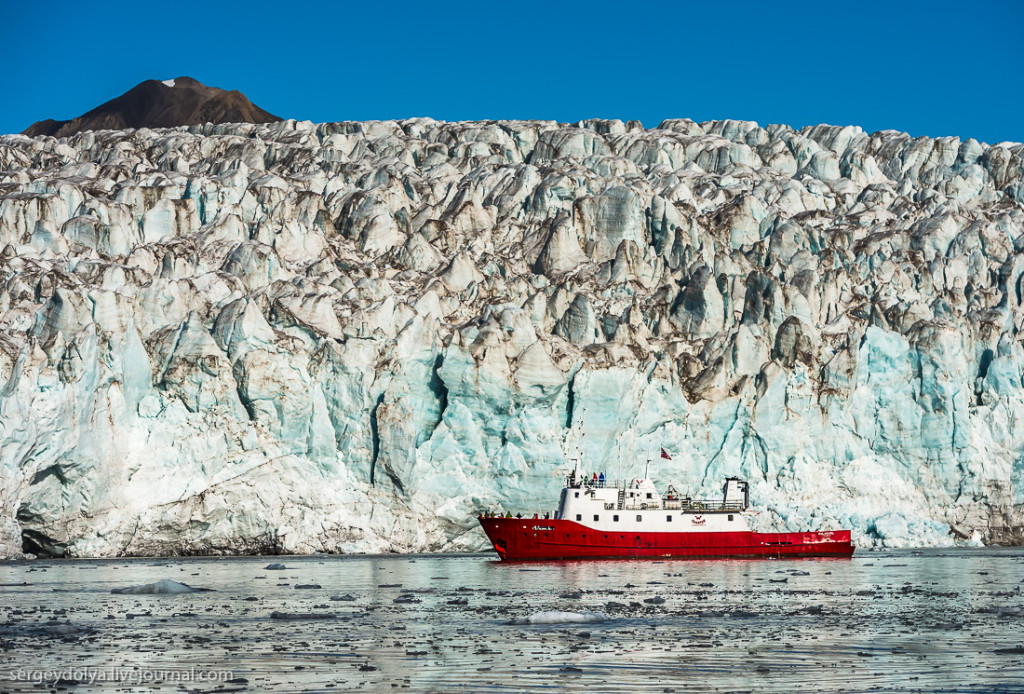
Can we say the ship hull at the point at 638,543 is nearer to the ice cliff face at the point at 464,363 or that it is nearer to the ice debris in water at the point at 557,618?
the ice cliff face at the point at 464,363

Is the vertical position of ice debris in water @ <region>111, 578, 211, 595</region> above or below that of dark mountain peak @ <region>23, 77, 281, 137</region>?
below

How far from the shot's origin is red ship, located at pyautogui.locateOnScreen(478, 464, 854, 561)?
5094 cm

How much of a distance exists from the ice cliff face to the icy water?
35.5 ft

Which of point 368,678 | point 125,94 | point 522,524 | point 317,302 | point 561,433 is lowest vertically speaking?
point 368,678

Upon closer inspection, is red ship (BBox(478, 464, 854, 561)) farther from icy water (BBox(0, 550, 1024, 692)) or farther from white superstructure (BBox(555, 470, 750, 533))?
icy water (BBox(0, 550, 1024, 692))

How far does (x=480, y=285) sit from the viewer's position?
6719cm

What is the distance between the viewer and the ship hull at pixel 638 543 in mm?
50781

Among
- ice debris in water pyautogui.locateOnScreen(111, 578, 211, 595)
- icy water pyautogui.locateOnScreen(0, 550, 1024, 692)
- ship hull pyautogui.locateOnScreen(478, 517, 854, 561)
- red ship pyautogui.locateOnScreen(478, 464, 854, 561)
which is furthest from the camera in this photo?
red ship pyautogui.locateOnScreen(478, 464, 854, 561)

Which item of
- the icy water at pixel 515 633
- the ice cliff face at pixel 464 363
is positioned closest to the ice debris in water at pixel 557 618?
the icy water at pixel 515 633

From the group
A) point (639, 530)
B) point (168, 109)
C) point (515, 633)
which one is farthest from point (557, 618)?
point (168, 109)

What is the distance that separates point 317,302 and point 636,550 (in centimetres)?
1902

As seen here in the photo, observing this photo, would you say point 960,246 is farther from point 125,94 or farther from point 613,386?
point 125,94

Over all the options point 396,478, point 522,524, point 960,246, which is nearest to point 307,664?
point 522,524

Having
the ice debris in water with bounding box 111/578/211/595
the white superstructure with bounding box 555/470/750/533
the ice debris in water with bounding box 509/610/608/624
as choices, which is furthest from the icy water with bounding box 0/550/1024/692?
the white superstructure with bounding box 555/470/750/533
